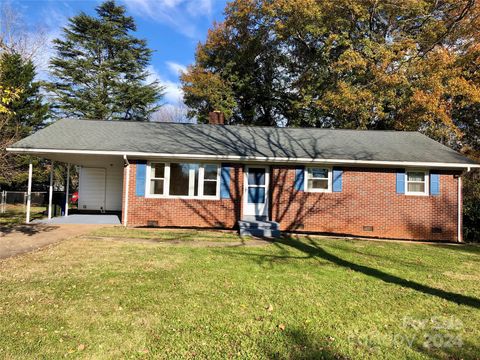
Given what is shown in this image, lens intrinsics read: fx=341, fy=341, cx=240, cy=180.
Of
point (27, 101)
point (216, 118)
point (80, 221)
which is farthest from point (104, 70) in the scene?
point (80, 221)

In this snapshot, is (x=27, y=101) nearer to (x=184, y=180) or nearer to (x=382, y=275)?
(x=184, y=180)

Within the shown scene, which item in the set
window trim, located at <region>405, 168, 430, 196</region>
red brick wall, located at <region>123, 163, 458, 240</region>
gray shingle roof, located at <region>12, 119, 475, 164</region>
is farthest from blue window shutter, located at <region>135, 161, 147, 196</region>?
window trim, located at <region>405, 168, 430, 196</region>

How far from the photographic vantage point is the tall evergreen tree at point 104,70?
3016 cm

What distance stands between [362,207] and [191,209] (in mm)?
6495

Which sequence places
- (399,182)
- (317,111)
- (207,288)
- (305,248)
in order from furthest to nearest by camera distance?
(317,111) < (399,182) < (305,248) < (207,288)

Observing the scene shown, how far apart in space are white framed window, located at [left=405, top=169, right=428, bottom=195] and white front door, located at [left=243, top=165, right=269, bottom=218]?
17.7ft

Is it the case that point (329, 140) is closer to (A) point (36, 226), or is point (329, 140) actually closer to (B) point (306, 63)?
(A) point (36, 226)

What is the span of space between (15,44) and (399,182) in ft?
90.6

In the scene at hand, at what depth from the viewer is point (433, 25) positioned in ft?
63.7

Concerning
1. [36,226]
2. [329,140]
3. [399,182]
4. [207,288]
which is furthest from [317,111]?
[207,288]

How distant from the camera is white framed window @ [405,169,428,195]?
42.7 feet

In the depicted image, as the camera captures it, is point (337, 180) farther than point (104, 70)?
No

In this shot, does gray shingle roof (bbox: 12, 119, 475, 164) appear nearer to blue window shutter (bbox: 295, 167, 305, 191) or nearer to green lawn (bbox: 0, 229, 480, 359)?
blue window shutter (bbox: 295, 167, 305, 191)

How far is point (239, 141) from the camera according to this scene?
14289 mm
